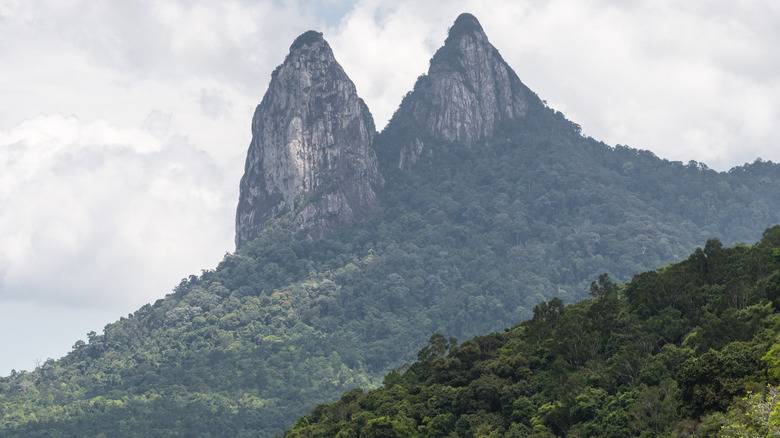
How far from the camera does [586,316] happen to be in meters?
86.1

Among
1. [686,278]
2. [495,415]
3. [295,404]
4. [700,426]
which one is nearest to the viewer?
[700,426]

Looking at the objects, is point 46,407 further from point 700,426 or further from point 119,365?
point 700,426

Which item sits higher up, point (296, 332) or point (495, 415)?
point (296, 332)

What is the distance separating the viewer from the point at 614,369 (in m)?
73.2

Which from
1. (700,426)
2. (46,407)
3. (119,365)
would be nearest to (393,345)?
(119,365)

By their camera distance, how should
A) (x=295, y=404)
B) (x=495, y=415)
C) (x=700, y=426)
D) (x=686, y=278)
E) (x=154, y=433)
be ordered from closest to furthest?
(x=700, y=426)
(x=495, y=415)
(x=686, y=278)
(x=154, y=433)
(x=295, y=404)

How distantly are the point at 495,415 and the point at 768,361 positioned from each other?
1067 inches

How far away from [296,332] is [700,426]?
146 m

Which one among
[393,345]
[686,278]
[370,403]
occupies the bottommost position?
[370,403]

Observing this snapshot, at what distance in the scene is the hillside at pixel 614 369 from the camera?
183 feet

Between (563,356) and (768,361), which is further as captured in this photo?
(563,356)

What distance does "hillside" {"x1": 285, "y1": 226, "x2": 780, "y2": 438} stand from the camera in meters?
55.8

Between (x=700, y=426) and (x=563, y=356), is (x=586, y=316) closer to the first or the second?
(x=563, y=356)

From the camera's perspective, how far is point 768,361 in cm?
5275
